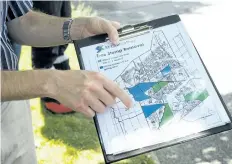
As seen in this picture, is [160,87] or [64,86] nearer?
[64,86]

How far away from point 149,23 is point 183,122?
411 mm

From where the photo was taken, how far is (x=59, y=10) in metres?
2.40

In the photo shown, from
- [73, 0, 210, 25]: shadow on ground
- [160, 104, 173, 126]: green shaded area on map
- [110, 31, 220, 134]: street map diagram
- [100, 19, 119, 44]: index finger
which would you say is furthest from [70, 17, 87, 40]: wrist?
[73, 0, 210, 25]: shadow on ground

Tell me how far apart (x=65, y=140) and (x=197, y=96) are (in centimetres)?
132

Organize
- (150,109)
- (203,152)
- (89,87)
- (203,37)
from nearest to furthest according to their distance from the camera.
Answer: (89,87) < (150,109) < (203,152) < (203,37)

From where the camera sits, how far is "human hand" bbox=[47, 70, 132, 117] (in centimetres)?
117

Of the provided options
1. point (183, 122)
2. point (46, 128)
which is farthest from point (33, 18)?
point (46, 128)

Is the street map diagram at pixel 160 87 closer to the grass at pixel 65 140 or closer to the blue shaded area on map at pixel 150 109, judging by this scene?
the blue shaded area on map at pixel 150 109

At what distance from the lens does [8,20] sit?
155 centimetres

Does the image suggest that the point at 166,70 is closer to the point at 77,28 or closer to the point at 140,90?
the point at 140,90

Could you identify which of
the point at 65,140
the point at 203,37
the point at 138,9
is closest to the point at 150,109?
the point at 65,140

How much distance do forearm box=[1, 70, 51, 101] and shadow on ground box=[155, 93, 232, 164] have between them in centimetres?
126

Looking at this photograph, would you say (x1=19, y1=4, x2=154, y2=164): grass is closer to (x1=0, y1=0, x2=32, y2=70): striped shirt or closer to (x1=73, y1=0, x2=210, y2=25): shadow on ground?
(x1=0, y1=0, x2=32, y2=70): striped shirt

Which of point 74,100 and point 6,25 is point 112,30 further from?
point 6,25
